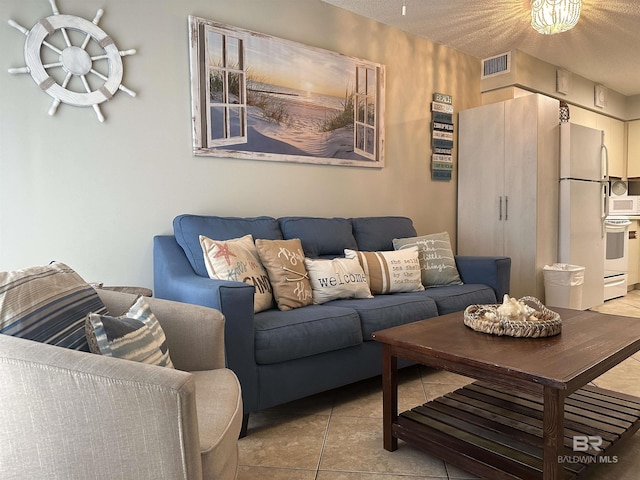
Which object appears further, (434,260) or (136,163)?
(434,260)

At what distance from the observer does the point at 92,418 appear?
98cm

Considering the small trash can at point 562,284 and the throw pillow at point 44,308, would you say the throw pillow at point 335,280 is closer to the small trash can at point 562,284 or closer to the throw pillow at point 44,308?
the throw pillow at point 44,308

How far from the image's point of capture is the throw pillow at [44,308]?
1.21 metres

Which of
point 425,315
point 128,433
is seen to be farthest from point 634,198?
point 128,433

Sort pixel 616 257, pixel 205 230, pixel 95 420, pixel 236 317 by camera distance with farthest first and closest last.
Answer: pixel 616 257 → pixel 205 230 → pixel 236 317 → pixel 95 420

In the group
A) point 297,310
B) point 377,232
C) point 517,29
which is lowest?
point 297,310

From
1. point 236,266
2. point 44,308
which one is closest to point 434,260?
point 236,266

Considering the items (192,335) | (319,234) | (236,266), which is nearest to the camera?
(192,335)

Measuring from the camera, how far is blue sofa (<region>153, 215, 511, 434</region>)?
76.6 inches

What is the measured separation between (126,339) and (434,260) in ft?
7.54

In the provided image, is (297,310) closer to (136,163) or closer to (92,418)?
(136,163)

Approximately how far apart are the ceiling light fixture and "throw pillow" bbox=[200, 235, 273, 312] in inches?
95.0

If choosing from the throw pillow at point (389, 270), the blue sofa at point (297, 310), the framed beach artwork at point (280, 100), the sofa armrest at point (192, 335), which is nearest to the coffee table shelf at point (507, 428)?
the blue sofa at point (297, 310)

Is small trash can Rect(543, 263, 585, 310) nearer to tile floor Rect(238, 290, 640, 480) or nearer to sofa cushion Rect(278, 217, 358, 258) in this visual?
tile floor Rect(238, 290, 640, 480)
